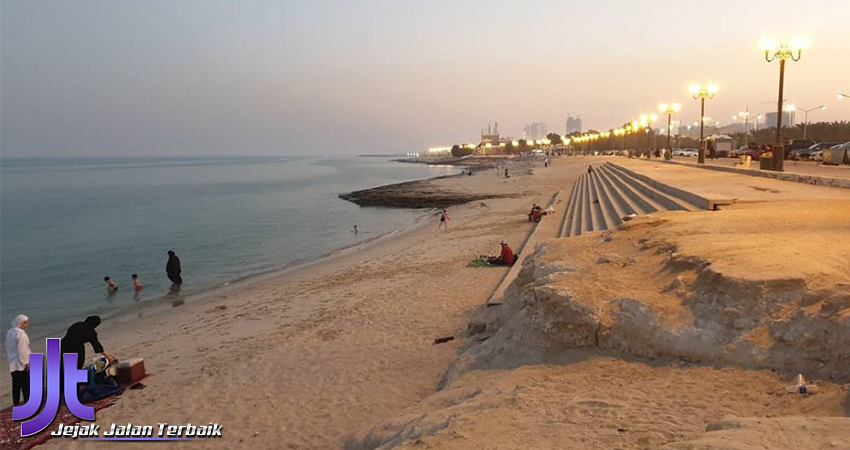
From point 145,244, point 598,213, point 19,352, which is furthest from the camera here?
point 145,244

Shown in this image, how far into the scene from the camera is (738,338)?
14.9 ft

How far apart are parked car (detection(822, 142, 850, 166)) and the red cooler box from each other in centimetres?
2588

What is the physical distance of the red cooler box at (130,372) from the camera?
7.86 metres

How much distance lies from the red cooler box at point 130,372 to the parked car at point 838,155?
2588 cm

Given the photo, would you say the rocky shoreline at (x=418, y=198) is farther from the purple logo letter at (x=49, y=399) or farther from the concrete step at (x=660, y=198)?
the purple logo letter at (x=49, y=399)

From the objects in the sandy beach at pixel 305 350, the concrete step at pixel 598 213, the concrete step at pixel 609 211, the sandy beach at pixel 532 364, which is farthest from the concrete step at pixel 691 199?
the sandy beach at pixel 305 350

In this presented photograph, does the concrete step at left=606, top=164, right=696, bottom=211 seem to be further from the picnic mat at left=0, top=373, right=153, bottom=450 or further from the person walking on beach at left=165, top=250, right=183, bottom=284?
the person walking on beach at left=165, top=250, right=183, bottom=284

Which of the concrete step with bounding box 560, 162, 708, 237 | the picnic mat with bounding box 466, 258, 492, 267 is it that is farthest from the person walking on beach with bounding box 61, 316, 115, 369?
the concrete step with bounding box 560, 162, 708, 237

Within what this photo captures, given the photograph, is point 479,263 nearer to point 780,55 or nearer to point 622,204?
point 622,204

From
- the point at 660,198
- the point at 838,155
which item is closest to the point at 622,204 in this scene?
the point at 660,198

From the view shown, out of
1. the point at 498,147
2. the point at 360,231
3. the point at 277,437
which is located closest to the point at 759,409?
the point at 277,437

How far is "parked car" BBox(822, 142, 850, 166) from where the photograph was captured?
21.5 m

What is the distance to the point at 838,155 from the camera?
2200 cm

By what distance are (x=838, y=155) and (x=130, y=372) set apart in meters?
26.4
